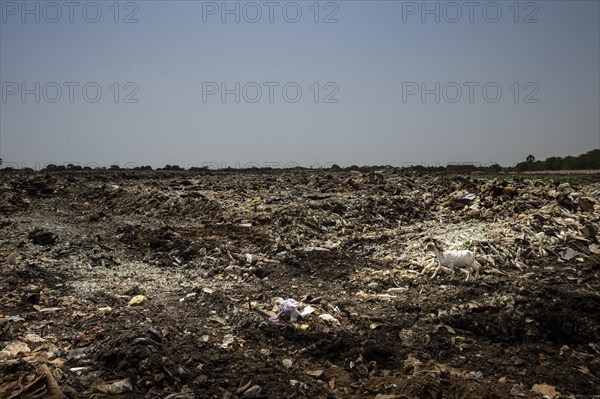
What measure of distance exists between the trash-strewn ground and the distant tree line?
26.5 metres

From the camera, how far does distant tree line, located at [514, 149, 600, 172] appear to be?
34062mm

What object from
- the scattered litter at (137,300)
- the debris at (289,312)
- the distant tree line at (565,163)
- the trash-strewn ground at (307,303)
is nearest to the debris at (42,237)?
the trash-strewn ground at (307,303)

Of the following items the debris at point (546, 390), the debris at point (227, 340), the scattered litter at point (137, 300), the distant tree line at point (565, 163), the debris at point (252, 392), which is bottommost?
the debris at point (546, 390)

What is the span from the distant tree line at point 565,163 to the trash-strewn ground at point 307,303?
26.5 meters

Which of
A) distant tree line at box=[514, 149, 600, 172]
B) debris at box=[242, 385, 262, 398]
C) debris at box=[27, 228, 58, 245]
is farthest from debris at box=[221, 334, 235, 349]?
distant tree line at box=[514, 149, 600, 172]

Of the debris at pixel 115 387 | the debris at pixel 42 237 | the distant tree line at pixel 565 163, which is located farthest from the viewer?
the distant tree line at pixel 565 163

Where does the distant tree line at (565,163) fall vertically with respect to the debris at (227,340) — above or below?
above

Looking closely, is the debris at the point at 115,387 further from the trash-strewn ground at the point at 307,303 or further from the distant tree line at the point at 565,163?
the distant tree line at the point at 565,163

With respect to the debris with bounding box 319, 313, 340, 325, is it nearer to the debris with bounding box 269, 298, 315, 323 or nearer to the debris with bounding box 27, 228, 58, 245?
the debris with bounding box 269, 298, 315, 323

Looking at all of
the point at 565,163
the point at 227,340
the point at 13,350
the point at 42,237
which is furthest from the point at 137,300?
the point at 565,163

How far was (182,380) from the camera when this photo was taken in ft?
12.3

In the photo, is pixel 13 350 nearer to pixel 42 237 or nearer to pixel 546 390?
pixel 546 390

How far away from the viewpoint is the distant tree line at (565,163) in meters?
34.1

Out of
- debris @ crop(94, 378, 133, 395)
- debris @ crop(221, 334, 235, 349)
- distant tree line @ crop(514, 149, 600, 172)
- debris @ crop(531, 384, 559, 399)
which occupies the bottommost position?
debris @ crop(531, 384, 559, 399)
